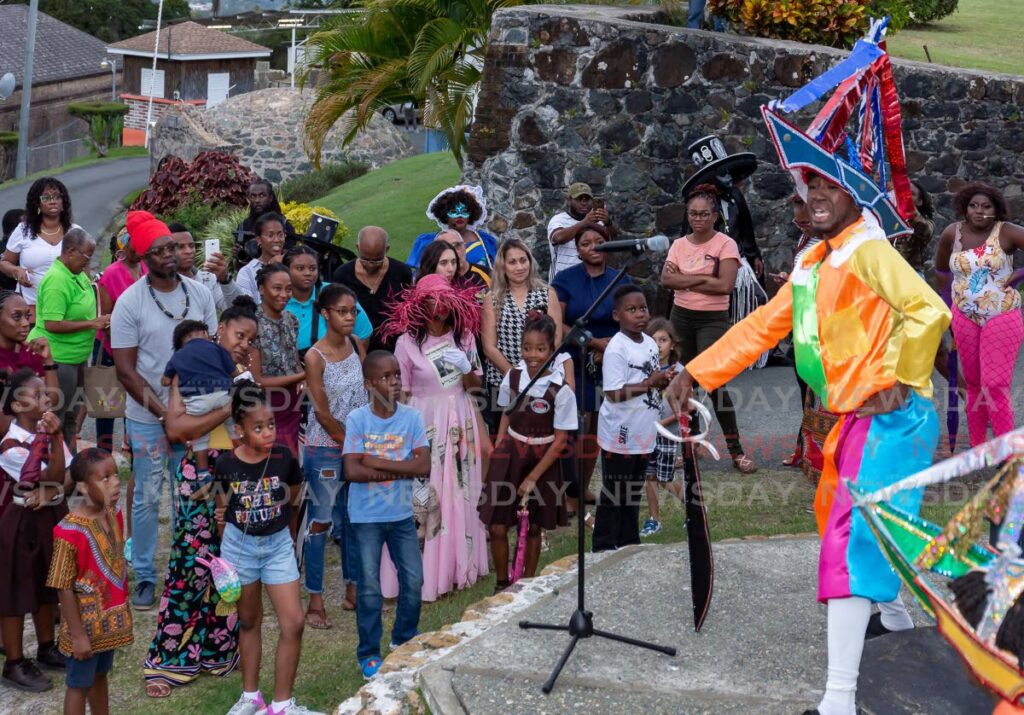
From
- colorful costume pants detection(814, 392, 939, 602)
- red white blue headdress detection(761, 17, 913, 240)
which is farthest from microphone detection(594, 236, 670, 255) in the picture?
colorful costume pants detection(814, 392, 939, 602)

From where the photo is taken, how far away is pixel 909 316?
4672 millimetres

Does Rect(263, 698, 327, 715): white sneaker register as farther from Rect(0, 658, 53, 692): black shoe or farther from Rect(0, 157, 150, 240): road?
Rect(0, 157, 150, 240): road

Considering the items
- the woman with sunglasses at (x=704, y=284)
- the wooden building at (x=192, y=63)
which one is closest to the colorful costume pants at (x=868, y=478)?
the woman with sunglasses at (x=704, y=284)

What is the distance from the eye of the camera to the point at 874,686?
4.82m

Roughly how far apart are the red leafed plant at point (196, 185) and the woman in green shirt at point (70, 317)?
365 inches

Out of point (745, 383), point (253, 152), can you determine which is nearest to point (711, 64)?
point (745, 383)

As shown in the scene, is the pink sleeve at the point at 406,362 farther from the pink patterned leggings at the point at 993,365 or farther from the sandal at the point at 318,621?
the pink patterned leggings at the point at 993,365

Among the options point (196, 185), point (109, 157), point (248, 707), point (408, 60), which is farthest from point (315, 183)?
point (109, 157)

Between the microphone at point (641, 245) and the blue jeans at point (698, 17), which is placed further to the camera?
the blue jeans at point (698, 17)

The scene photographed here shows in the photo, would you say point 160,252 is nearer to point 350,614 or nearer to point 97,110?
point 350,614

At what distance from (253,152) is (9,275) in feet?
51.8

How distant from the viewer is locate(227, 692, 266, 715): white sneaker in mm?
5773

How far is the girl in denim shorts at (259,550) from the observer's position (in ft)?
18.9

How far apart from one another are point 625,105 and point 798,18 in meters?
1.94
